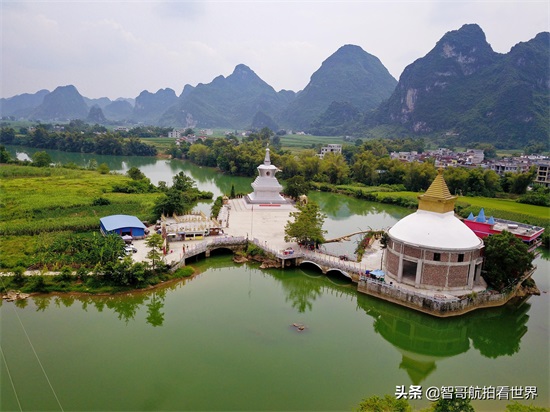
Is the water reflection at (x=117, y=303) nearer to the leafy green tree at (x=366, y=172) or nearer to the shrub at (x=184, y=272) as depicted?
the shrub at (x=184, y=272)

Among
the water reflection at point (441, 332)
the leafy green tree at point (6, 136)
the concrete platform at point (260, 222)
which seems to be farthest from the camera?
the leafy green tree at point (6, 136)

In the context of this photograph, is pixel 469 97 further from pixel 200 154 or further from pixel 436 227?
pixel 436 227

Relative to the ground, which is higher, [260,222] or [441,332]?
[260,222]

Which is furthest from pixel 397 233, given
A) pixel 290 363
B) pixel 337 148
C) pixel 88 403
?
pixel 337 148

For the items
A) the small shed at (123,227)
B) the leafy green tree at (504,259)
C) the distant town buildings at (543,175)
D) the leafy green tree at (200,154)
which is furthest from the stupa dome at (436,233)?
the leafy green tree at (200,154)

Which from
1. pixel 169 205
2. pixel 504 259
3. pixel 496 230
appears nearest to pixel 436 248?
pixel 504 259

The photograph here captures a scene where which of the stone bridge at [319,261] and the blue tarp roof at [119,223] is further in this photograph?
the blue tarp roof at [119,223]

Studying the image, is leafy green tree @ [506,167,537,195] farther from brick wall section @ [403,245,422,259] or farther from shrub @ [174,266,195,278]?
shrub @ [174,266,195,278]
